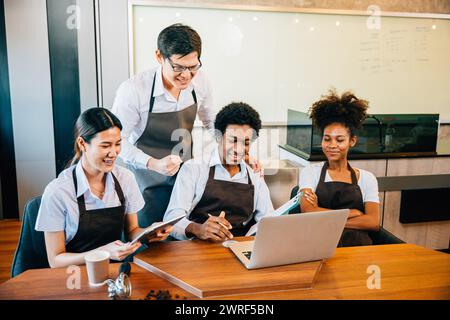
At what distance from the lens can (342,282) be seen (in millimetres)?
997

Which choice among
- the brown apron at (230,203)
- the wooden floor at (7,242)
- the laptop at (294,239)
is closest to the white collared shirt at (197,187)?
the brown apron at (230,203)

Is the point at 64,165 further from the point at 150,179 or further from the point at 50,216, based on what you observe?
the point at 150,179

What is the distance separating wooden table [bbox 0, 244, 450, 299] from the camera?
2.98 feet

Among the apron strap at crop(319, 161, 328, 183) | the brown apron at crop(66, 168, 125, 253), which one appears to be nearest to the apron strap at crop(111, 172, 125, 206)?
the brown apron at crop(66, 168, 125, 253)

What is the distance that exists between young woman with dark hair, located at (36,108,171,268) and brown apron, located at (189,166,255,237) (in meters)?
0.27

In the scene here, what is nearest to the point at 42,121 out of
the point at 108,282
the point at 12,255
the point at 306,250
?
the point at 12,255

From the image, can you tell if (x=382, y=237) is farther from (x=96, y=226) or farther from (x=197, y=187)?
(x=96, y=226)

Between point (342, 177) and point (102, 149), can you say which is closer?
point (102, 149)

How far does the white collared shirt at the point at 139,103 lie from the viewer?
1294 mm

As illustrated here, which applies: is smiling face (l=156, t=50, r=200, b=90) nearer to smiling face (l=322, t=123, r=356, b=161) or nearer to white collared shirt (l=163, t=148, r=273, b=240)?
white collared shirt (l=163, t=148, r=273, b=240)

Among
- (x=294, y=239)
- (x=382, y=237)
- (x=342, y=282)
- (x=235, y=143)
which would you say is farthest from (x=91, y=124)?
(x=382, y=237)

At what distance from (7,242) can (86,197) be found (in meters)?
0.25

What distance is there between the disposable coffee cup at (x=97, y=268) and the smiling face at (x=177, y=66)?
2.05 ft

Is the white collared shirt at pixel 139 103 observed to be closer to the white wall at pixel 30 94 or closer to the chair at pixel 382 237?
the white wall at pixel 30 94
